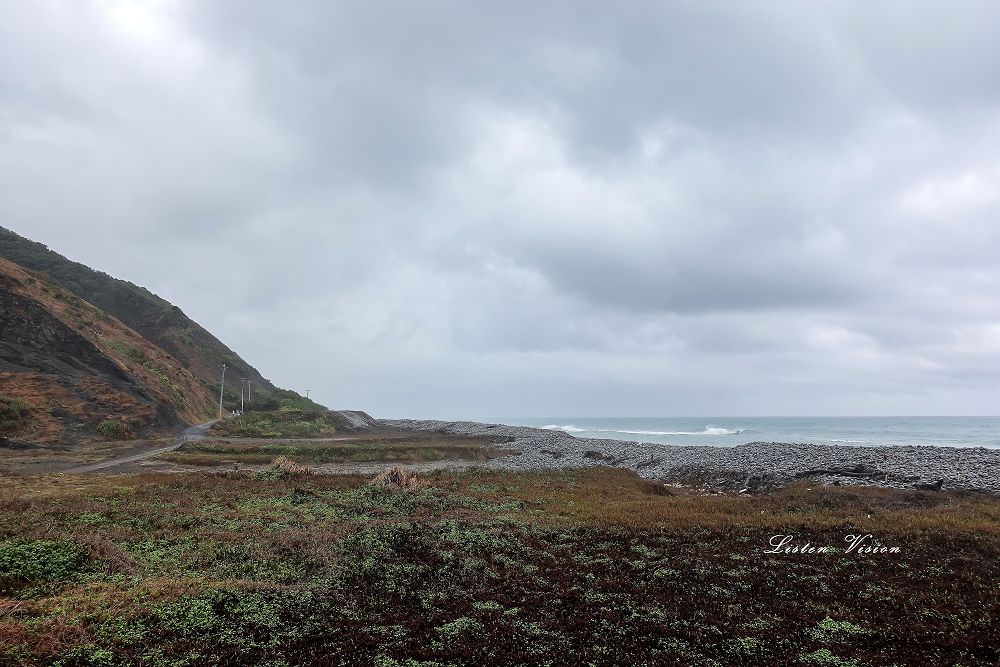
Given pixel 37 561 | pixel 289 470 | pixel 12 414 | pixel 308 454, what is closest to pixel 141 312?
pixel 12 414

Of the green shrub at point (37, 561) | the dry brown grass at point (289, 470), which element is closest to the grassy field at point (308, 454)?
the dry brown grass at point (289, 470)

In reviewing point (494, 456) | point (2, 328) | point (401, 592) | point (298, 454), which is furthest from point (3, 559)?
point (2, 328)

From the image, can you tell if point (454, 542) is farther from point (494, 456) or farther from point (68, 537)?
point (494, 456)

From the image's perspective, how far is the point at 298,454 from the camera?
2047 inches

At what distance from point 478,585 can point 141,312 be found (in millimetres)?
143691

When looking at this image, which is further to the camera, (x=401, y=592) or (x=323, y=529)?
(x=323, y=529)

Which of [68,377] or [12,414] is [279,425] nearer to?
[68,377]

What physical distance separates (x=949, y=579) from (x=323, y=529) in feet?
59.0

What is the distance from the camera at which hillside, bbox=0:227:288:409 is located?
11625cm

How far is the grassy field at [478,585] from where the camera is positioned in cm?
896

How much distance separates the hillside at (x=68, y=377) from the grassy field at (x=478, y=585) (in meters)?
36.5

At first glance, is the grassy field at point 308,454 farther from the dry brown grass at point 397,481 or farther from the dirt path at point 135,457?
the dry brown grass at point 397,481

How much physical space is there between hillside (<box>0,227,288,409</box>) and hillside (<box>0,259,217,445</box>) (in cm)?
3213

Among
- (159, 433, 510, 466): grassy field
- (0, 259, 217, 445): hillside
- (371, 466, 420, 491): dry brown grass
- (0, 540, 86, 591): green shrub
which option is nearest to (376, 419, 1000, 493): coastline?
(159, 433, 510, 466): grassy field
